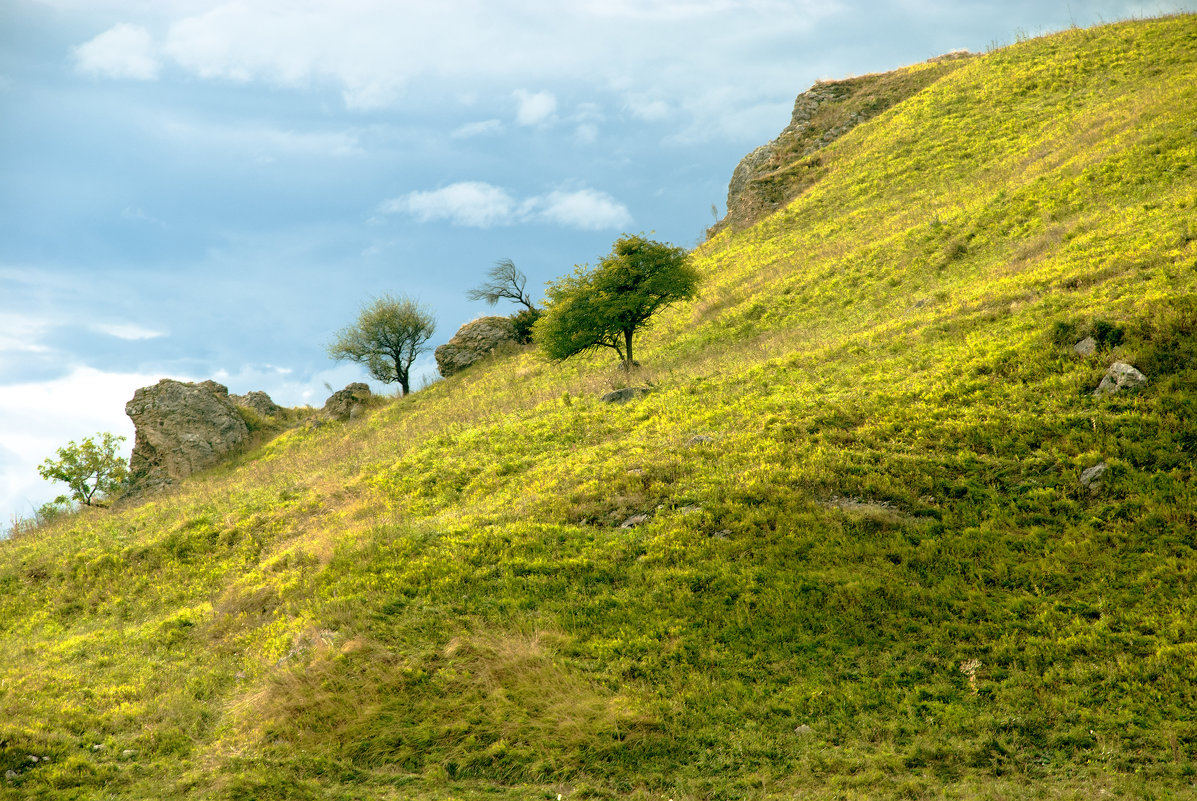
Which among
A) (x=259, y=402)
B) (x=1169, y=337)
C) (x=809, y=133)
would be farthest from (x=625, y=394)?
(x=809, y=133)

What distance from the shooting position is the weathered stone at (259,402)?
5088 cm

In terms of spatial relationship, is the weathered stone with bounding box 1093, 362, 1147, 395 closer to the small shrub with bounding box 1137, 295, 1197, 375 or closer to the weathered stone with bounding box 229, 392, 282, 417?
the small shrub with bounding box 1137, 295, 1197, 375

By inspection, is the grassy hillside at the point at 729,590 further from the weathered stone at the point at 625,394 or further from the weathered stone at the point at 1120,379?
the weathered stone at the point at 625,394

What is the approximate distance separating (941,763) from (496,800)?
222 inches

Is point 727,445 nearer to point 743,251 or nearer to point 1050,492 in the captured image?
point 1050,492

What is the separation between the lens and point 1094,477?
510 inches

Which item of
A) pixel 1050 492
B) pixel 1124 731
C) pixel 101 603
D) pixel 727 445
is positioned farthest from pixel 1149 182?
pixel 101 603

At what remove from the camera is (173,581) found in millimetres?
19438

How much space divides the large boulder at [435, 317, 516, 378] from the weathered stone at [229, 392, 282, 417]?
1271cm

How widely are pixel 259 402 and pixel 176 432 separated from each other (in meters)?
9.82

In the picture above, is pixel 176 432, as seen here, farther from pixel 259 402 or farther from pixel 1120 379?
pixel 1120 379

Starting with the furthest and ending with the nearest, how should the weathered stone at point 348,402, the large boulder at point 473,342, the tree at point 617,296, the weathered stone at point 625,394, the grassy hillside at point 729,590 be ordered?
1. the large boulder at point 473,342
2. the weathered stone at point 348,402
3. the tree at point 617,296
4. the weathered stone at point 625,394
5. the grassy hillside at point 729,590

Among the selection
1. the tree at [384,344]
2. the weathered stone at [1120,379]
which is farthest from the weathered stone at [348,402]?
the weathered stone at [1120,379]

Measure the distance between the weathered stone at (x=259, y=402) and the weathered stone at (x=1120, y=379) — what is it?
49.1 metres
